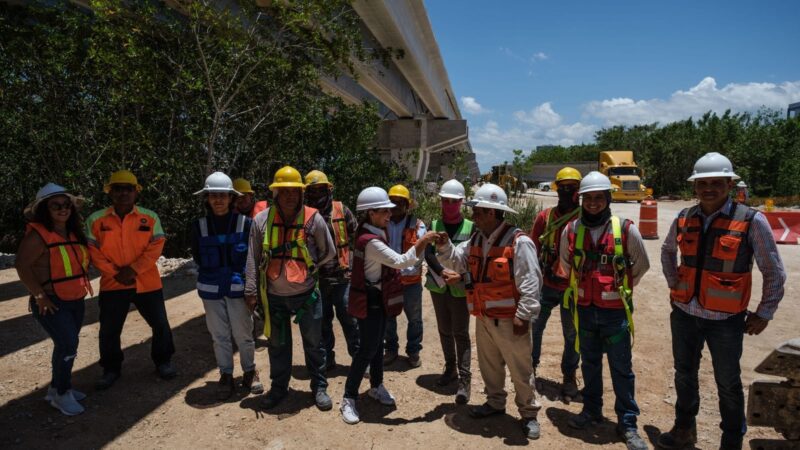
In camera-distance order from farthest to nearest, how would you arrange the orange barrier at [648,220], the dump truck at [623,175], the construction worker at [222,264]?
the dump truck at [623,175], the orange barrier at [648,220], the construction worker at [222,264]

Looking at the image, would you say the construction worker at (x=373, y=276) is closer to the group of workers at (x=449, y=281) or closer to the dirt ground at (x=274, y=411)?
the group of workers at (x=449, y=281)

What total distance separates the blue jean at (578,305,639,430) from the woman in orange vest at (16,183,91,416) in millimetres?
3862

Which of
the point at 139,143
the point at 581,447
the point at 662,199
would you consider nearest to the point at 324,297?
the point at 581,447

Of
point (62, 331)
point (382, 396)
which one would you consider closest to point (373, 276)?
point (382, 396)

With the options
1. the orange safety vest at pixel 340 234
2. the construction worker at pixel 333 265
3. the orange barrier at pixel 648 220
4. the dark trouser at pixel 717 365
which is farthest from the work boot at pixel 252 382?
the orange barrier at pixel 648 220

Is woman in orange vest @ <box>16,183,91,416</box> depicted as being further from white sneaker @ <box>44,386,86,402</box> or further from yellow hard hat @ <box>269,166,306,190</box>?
yellow hard hat @ <box>269,166,306,190</box>

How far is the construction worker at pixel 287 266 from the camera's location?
3.68 metres

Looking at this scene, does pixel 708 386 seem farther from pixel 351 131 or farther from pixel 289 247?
pixel 351 131

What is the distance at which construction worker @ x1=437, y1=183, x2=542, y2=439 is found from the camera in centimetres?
328

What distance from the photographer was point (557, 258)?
4180 mm

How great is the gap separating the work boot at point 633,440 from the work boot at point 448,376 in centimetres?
152

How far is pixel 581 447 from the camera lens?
3396mm

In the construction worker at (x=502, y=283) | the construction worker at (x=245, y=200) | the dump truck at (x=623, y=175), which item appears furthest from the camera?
the dump truck at (x=623, y=175)

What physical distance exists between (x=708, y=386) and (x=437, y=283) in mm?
2756
